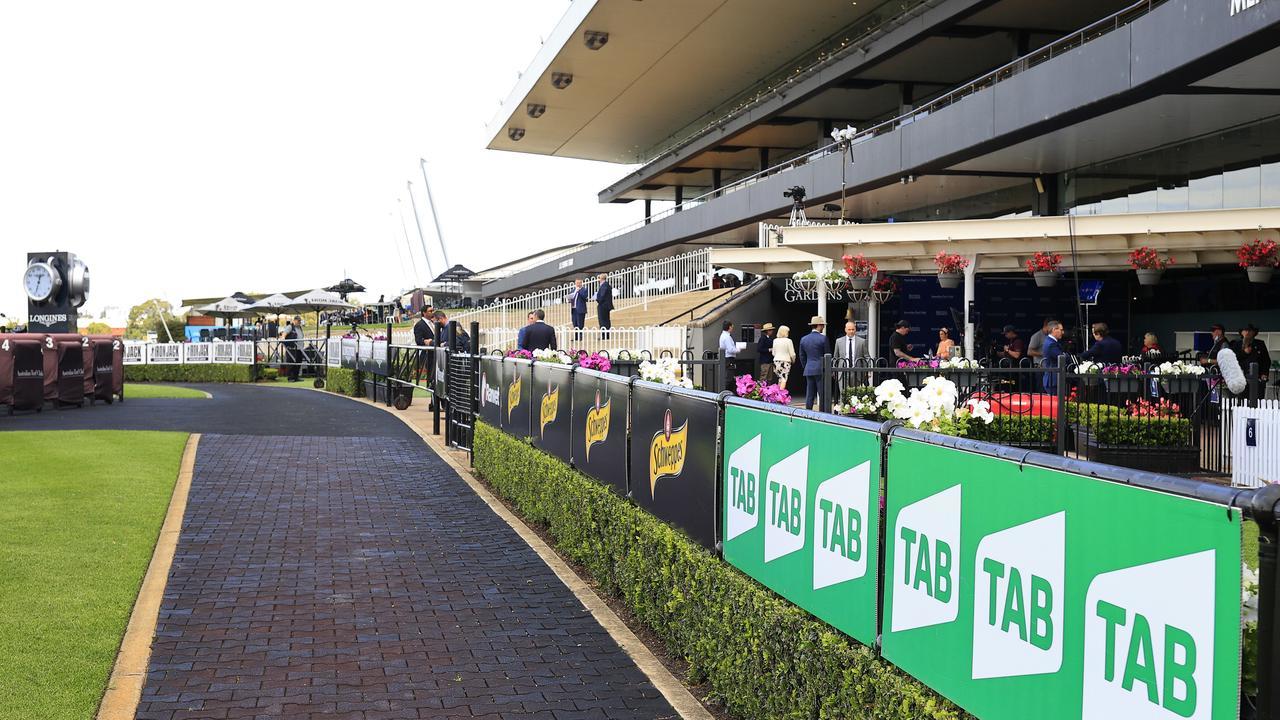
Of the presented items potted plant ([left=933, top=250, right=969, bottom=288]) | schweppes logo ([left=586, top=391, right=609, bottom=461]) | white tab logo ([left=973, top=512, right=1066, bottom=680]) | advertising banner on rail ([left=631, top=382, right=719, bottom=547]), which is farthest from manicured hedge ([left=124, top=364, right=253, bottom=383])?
white tab logo ([left=973, top=512, right=1066, bottom=680])

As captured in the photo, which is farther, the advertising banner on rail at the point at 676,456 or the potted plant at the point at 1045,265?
the potted plant at the point at 1045,265

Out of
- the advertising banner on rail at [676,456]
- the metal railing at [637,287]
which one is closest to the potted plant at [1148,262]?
the metal railing at [637,287]

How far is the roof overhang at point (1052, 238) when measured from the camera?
18.3 m

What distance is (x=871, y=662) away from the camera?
408cm

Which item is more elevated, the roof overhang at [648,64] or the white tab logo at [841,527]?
the roof overhang at [648,64]

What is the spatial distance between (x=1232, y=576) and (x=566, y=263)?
6003 cm

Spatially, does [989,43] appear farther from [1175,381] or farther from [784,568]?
[784,568]

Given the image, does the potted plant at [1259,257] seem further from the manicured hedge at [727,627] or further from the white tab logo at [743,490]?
the white tab logo at [743,490]

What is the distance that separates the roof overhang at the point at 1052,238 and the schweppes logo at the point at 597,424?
11.0m

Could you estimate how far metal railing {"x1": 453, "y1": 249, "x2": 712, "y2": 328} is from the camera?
123ft

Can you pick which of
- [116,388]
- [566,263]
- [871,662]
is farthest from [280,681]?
[566,263]

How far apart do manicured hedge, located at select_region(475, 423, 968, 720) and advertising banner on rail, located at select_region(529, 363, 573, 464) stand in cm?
46

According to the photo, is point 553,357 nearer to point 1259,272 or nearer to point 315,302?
point 1259,272

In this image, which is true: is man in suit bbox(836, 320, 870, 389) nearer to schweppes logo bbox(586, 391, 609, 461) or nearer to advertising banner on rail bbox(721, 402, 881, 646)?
schweppes logo bbox(586, 391, 609, 461)
